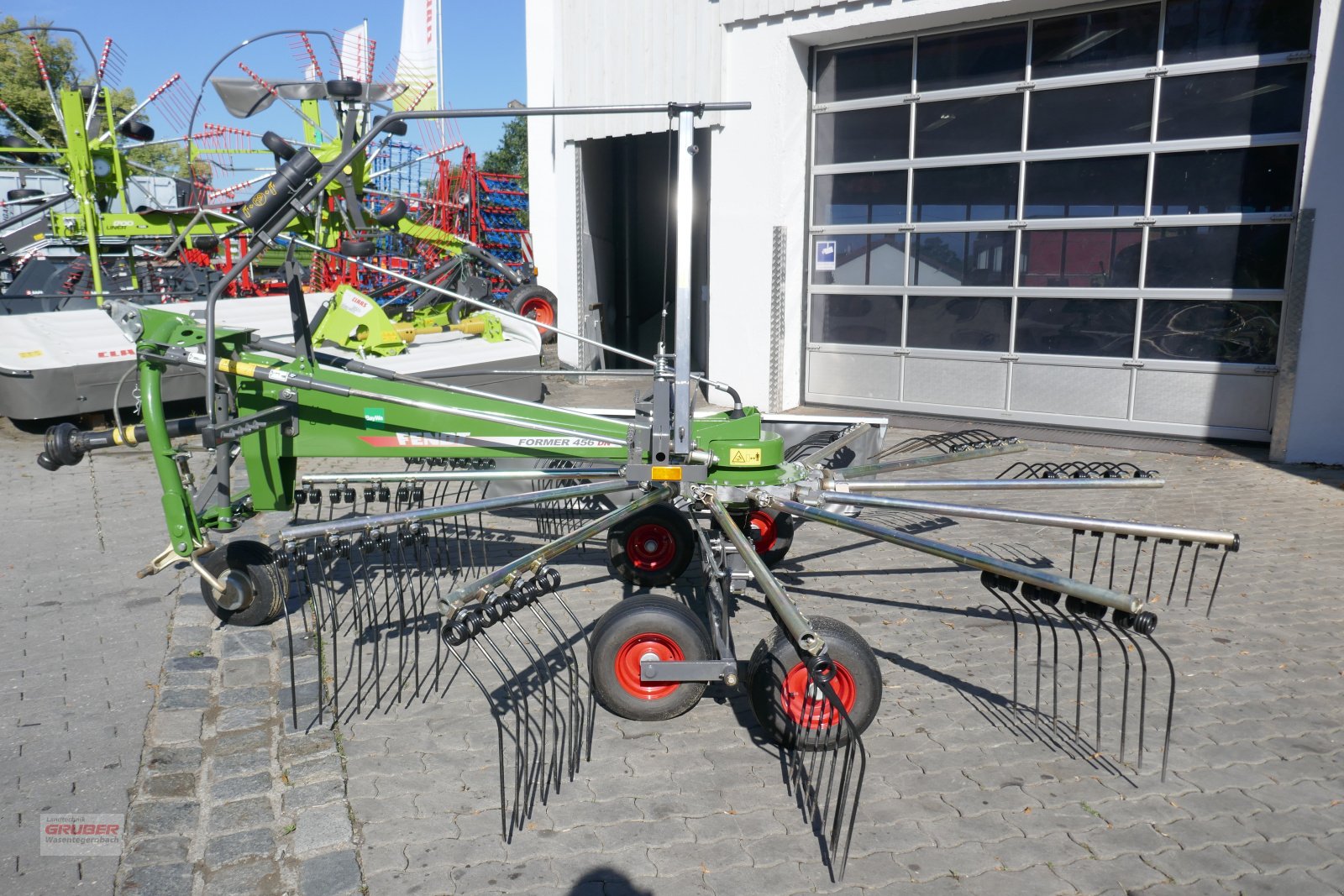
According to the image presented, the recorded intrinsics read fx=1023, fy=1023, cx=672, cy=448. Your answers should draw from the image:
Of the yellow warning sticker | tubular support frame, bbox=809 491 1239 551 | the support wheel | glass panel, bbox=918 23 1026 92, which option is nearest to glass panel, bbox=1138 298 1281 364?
glass panel, bbox=918 23 1026 92

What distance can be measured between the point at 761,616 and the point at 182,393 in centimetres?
714

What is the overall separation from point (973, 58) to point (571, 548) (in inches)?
299

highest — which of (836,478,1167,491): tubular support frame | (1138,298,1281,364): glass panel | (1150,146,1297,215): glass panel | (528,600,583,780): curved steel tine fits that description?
(1150,146,1297,215): glass panel

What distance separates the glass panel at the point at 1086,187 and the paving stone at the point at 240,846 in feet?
29.5

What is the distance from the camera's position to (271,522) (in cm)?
723

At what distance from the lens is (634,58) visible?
12000mm

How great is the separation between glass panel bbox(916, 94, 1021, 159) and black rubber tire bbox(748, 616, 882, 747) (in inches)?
305

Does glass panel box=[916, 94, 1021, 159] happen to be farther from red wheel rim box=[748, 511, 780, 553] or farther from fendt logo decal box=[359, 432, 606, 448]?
fendt logo decal box=[359, 432, 606, 448]

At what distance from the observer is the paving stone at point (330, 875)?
3.12 m

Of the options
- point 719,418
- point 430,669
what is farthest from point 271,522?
point 719,418

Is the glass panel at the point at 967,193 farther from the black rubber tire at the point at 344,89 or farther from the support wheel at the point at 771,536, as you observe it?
the black rubber tire at the point at 344,89

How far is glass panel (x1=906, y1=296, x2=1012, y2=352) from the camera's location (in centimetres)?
1035

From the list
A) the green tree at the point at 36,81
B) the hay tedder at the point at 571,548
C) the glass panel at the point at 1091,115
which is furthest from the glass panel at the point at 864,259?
the green tree at the point at 36,81

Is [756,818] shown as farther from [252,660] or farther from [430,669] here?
[252,660]
